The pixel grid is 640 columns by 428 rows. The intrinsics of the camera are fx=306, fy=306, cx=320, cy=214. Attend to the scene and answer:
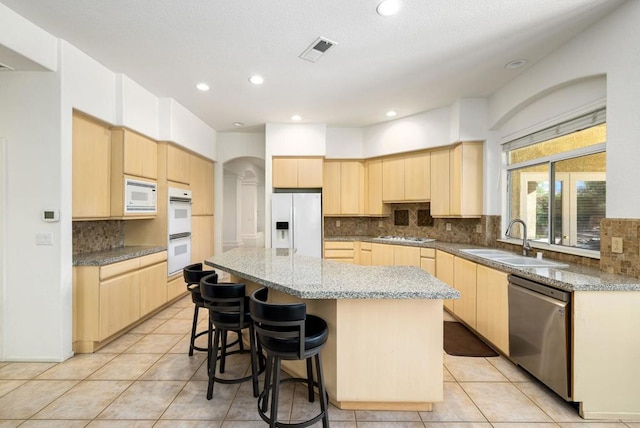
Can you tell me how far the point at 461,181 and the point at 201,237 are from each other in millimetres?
4144

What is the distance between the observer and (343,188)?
5.43m

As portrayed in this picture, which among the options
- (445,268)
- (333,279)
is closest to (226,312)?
(333,279)

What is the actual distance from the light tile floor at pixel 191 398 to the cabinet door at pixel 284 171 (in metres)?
2.95

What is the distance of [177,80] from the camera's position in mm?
3441

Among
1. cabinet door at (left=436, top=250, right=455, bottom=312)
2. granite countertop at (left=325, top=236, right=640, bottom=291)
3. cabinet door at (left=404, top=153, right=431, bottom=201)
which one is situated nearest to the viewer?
granite countertop at (left=325, top=236, right=640, bottom=291)

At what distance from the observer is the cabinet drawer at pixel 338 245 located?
5.16m

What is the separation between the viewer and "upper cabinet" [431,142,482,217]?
4.14 m

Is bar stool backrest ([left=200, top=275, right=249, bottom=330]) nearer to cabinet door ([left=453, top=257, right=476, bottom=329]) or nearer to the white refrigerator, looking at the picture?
cabinet door ([left=453, top=257, right=476, bottom=329])

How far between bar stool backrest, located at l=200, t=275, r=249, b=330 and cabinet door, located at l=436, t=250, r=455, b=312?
259 centimetres

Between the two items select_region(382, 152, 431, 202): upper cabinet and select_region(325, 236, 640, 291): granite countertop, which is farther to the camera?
select_region(382, 152, 431, 202): upper cabinet

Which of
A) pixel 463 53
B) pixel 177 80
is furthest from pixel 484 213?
pixel 177 80

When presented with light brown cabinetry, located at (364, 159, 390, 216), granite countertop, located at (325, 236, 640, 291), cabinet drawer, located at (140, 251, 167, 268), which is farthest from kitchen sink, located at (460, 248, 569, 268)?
Result: cabinet drawer, located at (140, 251, 167, 268)

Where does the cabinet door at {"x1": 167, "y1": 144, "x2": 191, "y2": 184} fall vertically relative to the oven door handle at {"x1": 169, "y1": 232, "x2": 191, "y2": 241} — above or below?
above

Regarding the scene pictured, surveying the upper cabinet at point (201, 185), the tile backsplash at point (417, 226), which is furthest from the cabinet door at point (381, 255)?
the upper cabinet at point (201, 185)
